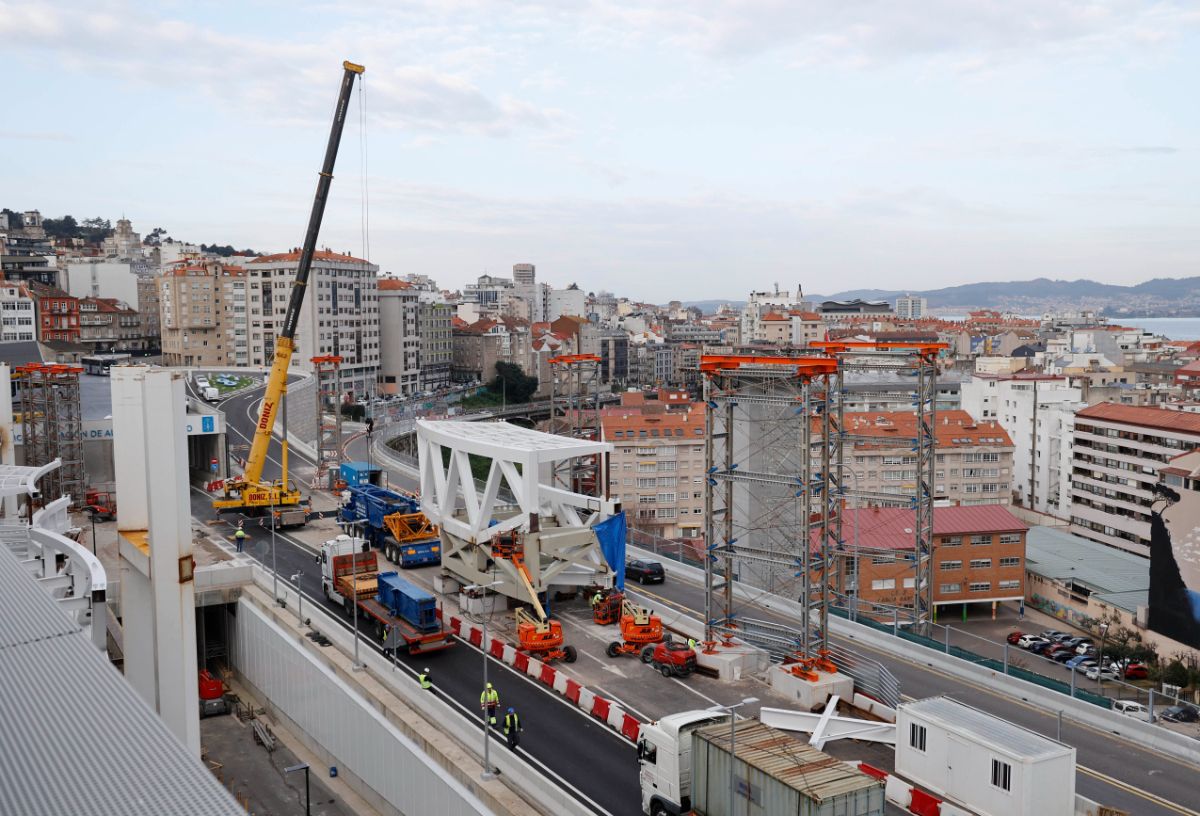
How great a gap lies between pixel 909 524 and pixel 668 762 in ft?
114

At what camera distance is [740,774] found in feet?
55.3

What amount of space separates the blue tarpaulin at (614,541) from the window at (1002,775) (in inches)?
588

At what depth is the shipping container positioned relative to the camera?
1569 centimetres

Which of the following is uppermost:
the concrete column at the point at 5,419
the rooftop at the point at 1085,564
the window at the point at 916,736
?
the concrete column at the point at 5,419

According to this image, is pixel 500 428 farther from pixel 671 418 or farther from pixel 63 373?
pixel 671 418

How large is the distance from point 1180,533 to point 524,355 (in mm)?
99760

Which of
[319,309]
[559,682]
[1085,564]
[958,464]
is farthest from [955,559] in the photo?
[319,309]

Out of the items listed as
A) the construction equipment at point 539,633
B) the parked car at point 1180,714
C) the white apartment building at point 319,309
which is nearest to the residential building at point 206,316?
the white apartment building at point 319,309

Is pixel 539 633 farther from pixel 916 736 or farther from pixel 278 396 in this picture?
pixel 278 396

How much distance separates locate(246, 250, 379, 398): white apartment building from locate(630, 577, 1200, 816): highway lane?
8469 cm

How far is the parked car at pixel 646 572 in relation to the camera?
1416 inches

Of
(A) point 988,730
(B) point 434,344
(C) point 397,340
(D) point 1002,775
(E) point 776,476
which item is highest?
(C) point 397,340

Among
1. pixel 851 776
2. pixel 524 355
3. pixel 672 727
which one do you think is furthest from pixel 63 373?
pixel 524 355

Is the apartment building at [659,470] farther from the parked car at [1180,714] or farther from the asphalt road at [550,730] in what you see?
the parked car at [1180,714]
